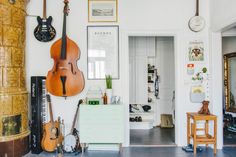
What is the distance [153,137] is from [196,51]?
2.01 meters

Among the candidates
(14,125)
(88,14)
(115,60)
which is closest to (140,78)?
(115,60)

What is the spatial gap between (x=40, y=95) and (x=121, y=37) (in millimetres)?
1777

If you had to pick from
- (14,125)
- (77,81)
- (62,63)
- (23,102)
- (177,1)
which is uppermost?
(177,1)

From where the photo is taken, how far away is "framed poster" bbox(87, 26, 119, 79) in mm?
4496

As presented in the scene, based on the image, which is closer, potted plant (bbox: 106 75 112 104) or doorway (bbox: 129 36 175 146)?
potted plant (bbox: 106 75 112 104)

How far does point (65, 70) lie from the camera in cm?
408

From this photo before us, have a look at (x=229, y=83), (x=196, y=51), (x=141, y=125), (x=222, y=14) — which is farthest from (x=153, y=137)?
(x=222, y=14)

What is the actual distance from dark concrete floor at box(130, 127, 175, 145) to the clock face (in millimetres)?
2209

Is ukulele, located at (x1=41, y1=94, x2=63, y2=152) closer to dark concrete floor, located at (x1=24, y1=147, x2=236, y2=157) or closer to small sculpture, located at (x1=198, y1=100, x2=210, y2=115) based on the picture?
dark concrete floor, located at (x1=24, y1=147, x2=236, y2=157)

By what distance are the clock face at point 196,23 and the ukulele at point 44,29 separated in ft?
8.35

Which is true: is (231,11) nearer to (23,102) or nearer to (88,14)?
(88,14)

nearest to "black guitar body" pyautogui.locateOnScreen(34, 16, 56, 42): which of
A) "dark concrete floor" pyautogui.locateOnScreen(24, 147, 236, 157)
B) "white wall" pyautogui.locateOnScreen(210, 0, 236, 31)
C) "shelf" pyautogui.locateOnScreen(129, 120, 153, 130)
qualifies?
"dark concrete floor" pyautogui.locateOnScreen(24, 147, 236, 157)

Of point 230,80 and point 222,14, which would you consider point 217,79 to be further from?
point 230,80

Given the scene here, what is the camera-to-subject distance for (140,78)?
652 cm
